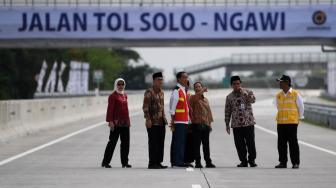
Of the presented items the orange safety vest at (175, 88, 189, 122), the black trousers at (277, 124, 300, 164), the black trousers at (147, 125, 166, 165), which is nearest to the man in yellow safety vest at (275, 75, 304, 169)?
the black trousers at (277, 124, 300, 164)

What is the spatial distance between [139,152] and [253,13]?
119 ft

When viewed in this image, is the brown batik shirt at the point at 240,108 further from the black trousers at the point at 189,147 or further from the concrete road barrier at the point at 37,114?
the concrete road barrier at the point at 37,114

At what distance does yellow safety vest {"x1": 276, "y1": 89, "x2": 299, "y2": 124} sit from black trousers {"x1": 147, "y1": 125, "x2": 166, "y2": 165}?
2184 mm

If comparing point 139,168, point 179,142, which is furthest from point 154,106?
point 139,168

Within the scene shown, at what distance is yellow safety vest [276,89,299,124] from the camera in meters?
20.0

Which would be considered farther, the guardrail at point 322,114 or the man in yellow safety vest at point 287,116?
the guardrail at point 322,114

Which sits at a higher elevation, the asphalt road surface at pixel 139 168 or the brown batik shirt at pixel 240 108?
the brown batik shirt at pixel 240 108

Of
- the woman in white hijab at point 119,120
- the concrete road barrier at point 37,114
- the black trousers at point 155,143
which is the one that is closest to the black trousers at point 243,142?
the black trousers at point 155,143

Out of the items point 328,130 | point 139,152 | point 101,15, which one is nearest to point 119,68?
point 101,15

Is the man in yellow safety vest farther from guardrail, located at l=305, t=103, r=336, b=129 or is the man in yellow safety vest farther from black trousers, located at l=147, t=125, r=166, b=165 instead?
guardrail, located at l=305, t=103, r=336, b=129

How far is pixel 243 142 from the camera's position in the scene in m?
20.2

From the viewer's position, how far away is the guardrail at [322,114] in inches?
1630

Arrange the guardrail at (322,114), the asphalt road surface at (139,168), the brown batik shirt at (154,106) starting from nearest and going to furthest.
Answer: the asphalt road surface at (139,168)
the brown batik shirt at (154,106)
the guardrail at (322,114)

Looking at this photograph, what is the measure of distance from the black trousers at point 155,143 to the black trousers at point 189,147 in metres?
0.58
